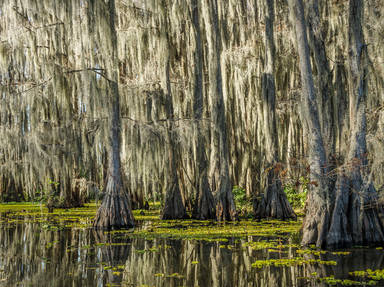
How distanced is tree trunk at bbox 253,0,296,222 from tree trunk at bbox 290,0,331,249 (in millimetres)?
4299

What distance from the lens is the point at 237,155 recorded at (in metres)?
15.3

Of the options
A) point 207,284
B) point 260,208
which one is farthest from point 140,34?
point 207,284

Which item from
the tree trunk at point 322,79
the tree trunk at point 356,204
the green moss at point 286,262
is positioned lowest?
the green moss at point 286,262

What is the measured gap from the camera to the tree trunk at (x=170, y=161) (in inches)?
505

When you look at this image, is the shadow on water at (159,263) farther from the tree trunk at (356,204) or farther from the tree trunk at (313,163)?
the tree trunk at (313,163)

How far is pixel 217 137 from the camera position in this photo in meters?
12.7

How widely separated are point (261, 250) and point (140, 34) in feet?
30.9

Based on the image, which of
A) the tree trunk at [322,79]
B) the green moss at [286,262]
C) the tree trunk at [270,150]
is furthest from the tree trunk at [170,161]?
the green moss at [286,262]

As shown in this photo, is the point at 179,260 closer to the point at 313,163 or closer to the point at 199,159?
the point at 313,163

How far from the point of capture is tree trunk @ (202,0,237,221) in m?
12.0

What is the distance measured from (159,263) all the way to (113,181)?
15.5 ft

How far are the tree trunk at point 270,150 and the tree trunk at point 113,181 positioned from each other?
370 centimetres

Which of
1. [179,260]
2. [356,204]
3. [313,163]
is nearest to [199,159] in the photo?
[313,163]

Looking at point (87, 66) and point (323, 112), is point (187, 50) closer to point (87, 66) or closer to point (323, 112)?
point (87, 66)
